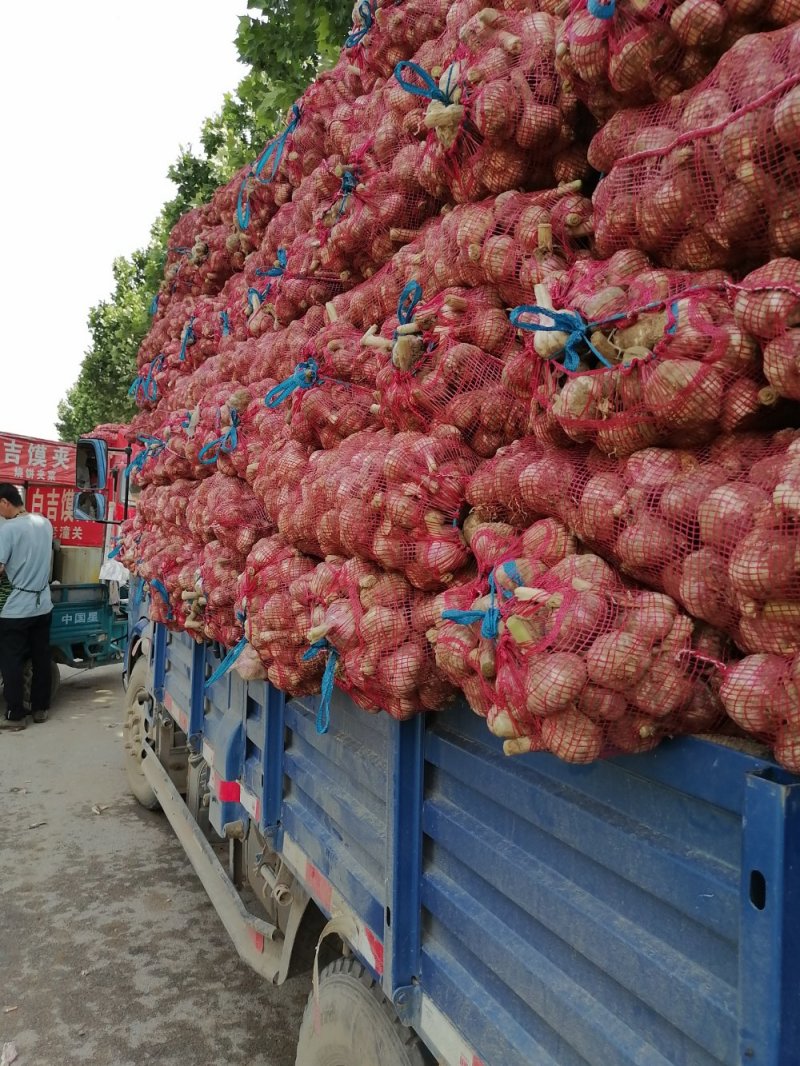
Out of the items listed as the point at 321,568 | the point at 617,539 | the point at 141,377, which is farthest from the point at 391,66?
the point at 141,377

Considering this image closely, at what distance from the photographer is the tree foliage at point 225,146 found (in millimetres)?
7339

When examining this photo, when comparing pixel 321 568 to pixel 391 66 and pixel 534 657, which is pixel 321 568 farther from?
pixel 391 66

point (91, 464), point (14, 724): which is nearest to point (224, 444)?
point (14, 724)

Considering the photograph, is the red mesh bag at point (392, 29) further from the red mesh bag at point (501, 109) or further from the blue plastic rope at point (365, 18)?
the red mesh bag at point (501, 109)

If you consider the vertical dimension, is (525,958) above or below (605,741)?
below

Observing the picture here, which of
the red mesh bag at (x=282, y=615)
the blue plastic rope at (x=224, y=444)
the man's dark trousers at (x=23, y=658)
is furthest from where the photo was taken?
the man's dark trousers at (x=23, y=658)

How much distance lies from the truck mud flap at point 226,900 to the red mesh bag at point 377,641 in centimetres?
142

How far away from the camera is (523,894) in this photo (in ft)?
4.85

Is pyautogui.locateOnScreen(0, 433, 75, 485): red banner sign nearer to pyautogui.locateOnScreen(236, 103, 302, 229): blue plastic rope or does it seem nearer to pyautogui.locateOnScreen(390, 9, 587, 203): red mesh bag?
pyautogui.locateOnScreen(236, 103, 302, 229): blue plastic rope

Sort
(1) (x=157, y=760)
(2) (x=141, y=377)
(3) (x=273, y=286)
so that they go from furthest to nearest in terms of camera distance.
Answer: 1. (2) (x=141, y=377)
2. (1) (x=157, y=760)
3. (3) (x=273, y=286)

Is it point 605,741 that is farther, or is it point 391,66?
point 391,66

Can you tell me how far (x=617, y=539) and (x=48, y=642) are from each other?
8752 millimetres

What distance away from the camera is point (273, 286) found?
3.56 metres

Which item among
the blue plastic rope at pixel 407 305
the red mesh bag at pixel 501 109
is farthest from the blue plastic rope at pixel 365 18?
the blue plastic rope at pixel 407 305
